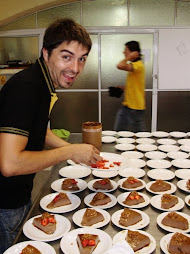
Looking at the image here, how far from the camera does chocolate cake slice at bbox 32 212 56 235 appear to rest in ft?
4.17

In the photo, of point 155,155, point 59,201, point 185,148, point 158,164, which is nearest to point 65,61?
point 59,201

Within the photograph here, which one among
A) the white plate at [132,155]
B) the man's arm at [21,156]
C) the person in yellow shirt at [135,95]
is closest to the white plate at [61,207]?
the man's arm at [21,156]

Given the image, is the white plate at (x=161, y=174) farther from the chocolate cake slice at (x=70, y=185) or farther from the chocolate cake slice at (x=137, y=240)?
the chocolate cake slice at (x=137, y=240)

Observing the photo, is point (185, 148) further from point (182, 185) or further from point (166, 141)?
point (182, 185)

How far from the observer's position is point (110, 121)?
5.44 metres

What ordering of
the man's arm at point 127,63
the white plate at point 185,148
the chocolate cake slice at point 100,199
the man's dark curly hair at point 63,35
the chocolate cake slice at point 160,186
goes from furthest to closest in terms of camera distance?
the man's arm at point 127,63
the white plate at point 185,148
the chocolate cake slice at point 160,186
the chocolate cake slice at point 100,199
the man's dark curly hair at point 63,35

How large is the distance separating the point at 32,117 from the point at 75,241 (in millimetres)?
560

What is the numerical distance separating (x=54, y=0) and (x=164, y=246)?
4361 millimetres

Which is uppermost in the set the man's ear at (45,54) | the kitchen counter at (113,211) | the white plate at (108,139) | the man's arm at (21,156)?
the man's ear at (45,54)

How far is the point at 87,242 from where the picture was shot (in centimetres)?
116

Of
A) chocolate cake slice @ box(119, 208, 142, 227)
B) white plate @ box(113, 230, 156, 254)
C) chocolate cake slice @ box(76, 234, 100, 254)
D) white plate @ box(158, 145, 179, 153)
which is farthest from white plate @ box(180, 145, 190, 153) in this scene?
chocolate cake slice @ box(76, 234, 100, 254)

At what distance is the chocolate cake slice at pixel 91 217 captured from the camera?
1.32 m

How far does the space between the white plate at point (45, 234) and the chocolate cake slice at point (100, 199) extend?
0.19m

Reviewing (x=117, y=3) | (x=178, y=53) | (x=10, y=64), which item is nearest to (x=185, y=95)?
(x=178, y=53)
